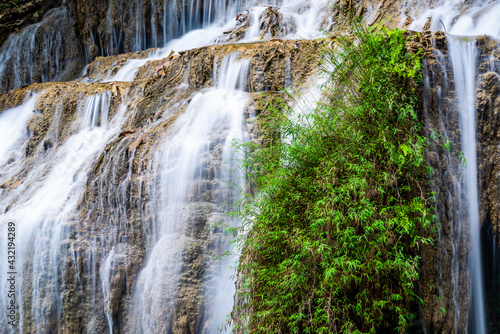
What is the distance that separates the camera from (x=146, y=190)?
527 cm

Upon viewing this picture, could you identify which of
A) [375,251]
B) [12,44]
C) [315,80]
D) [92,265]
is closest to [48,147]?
[92,265]

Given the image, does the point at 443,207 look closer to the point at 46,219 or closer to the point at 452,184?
the point at 452,184

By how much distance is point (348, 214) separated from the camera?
379 cm

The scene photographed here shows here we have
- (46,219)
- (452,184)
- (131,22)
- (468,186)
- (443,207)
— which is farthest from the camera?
(131,22)

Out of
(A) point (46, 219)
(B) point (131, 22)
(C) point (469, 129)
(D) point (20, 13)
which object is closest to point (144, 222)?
(A) point (46, 219)

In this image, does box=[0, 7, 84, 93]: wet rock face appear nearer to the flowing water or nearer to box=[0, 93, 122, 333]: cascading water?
box=[0, 93, 122, 333]: cascading water

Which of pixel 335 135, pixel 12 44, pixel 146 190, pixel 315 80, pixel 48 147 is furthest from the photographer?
pixel 12 44

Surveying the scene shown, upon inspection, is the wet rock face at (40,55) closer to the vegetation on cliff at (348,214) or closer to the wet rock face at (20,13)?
the wet rock face at (20,13)

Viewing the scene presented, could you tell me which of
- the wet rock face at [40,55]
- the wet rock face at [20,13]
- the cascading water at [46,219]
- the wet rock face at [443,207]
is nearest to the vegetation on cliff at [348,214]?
the wet rock face at [443,207]

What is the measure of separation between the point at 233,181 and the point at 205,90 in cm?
202

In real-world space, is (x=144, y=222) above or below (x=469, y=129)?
below

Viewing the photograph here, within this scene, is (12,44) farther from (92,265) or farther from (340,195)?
(340,195)

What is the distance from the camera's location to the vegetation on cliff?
11.9ft

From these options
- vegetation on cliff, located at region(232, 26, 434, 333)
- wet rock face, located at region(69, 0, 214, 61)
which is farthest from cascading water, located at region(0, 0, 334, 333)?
wet rock face, located at region(69, 0, 214, 61)
